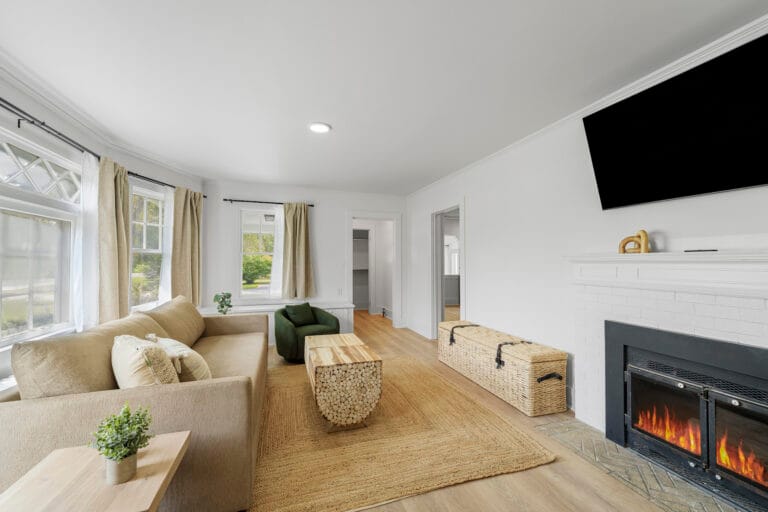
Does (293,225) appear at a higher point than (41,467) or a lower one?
higher

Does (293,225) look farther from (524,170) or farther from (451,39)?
(451,39)

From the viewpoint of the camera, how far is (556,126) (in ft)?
8.89

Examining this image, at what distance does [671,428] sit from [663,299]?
2.53ft

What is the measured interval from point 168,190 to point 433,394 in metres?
3.98

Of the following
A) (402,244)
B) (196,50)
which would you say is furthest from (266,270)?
(196,50)

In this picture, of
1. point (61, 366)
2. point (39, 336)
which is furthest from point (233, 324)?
point (61, 366)

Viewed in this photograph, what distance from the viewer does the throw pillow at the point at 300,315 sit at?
14.1 feet

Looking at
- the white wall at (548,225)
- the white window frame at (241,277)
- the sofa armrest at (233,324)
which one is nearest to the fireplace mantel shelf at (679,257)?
the white wall at (548,225)

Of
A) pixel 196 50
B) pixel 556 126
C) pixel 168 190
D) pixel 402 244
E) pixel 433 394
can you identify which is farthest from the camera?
pixel 402 244

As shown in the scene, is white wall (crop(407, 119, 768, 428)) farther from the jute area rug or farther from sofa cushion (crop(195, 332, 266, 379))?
sofa cushion (crop(195, 332, 266, 379))

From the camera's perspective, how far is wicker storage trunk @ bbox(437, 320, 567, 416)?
2.54 meters

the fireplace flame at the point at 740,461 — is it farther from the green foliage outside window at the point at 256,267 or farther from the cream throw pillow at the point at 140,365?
the green foliage outside window at the point at 256,267

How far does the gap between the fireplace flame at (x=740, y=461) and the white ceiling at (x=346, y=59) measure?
2.15 meters

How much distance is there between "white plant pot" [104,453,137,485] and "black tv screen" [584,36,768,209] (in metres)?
2.98
